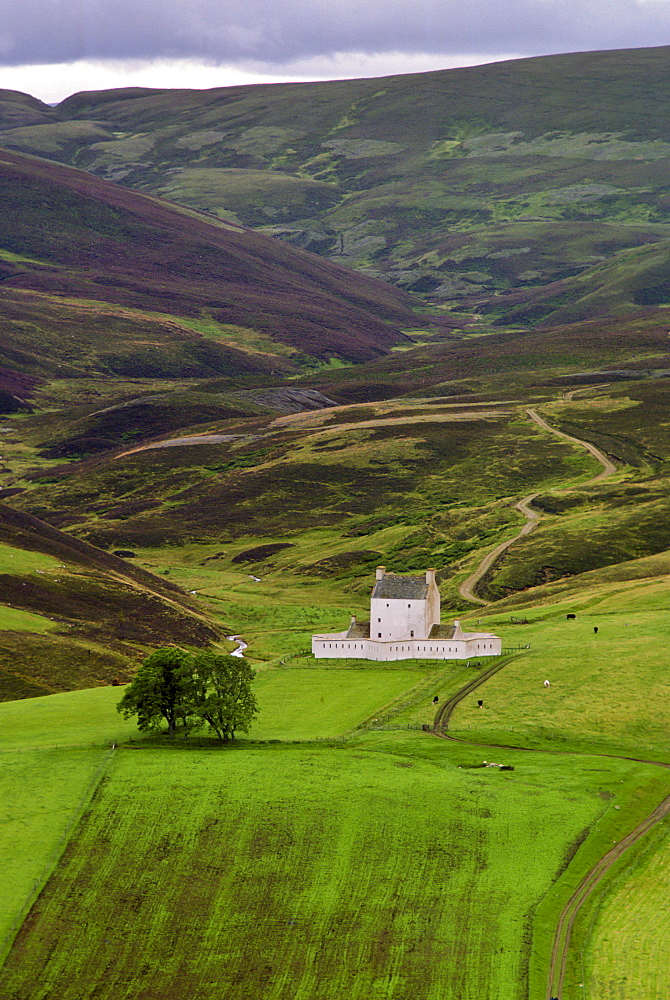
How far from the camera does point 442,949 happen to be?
48.0m

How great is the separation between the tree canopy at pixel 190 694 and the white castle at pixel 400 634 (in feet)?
78.9

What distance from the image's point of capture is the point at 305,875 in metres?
53.1

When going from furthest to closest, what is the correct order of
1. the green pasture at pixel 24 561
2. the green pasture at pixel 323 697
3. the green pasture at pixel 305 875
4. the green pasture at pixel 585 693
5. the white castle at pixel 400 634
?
the green pasture at pixel 24 561 → the white castle at pixel 400 634 → the green pasture at pixel 323 697 → the green pasture at pixel 585 693 → the green pasture at pixel 305 875

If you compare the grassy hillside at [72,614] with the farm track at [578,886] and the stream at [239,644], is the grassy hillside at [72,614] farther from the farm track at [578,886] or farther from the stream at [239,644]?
the farm track at [578,886]

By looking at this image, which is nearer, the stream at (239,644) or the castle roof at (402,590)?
the castle roof at (402,590)

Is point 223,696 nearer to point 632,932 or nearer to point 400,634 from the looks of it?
point 632,932

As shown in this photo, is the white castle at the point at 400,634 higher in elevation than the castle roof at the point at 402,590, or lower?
lower

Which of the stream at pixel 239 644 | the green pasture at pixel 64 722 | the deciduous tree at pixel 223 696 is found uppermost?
the deciduous tree at pixel 223 696

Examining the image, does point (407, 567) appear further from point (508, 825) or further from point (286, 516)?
point (508, 825)

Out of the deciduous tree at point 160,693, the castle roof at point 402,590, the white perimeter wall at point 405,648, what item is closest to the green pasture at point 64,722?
the deciduous tree at point 160,693

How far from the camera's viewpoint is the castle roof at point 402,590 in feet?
306

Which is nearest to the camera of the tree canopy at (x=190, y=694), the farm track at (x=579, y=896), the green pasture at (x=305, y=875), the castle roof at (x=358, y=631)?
the green pasture at (x=305, y=875)

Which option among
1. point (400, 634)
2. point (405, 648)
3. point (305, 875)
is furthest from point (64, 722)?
point (400, 634)

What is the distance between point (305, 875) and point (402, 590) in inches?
1668
